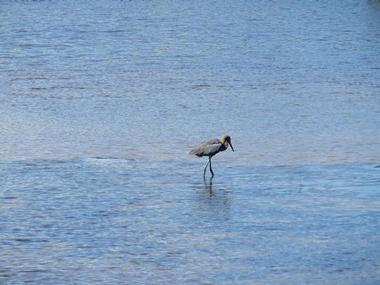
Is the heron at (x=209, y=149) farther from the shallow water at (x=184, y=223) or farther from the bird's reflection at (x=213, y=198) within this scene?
the bird's reflection at (x=213, y=198)

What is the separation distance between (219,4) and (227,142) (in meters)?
A: 29.3

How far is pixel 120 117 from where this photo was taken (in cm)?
2045

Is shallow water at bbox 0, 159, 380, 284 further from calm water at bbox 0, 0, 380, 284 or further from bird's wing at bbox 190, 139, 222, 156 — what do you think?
bird's wing at bbox 190, 139, 222, 156

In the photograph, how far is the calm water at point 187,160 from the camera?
12.3 metres

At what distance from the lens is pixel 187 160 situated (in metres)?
16.9

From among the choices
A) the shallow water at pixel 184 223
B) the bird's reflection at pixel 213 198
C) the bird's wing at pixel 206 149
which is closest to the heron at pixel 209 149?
the bird's wing at pixel 206 149

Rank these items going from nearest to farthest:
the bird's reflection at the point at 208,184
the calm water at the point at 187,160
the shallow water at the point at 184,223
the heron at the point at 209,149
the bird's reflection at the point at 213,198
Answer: the shallow water at the point at 184,223 < the calm water at the point at 187,160 < the bird's reflection at the point at 213,198 < the bird's reflection at the point at 208,184 < the heron at the point at 209,149

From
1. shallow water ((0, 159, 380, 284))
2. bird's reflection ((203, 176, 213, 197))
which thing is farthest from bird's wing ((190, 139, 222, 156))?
bird's reflection ((203, 176, 213, 197))

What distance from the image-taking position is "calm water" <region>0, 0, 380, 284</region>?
484 inches

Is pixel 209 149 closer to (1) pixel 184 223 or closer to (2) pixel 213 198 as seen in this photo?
(2) pixel 213 198

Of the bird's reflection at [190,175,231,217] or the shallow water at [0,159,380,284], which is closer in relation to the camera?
the shallow water at [0,159,380,284]

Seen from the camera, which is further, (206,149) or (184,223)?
(206,149)

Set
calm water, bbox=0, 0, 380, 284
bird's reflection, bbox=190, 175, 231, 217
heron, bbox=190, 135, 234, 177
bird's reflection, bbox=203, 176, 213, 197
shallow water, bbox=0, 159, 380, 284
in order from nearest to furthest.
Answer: shallow water, bbox=0, 159, 380, 284 < calm water, bbox=0, 0, 380, 284 < bird's reflection, bbox=190, 175, 231, 217 < bird's reflection, bbox=203, 176, 213, 197 < heron, bbox=190, 135, 234, 177

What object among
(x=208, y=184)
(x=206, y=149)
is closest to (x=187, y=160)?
(x=206, y=149)
